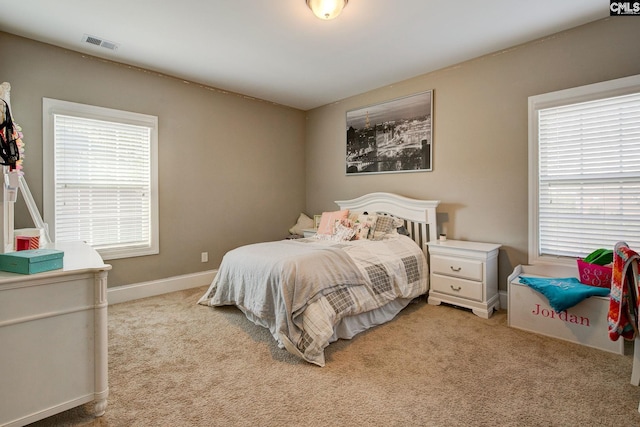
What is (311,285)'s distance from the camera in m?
2.33

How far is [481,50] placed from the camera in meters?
3.20

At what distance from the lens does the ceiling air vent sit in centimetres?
288

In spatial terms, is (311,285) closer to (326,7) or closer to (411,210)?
(411,210)

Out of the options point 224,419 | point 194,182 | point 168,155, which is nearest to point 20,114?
point 168,155

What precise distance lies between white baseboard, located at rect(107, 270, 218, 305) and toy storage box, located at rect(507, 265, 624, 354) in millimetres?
3527

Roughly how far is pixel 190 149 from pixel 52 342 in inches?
114

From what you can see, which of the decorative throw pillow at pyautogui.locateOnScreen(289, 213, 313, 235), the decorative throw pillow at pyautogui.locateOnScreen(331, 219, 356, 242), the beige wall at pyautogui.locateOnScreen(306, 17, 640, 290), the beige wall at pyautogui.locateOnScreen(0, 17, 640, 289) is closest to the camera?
the beige wall at pyautogui.locateOnScreen(306, 17, 640, 290)

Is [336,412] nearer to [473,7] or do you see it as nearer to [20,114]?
[473,7]

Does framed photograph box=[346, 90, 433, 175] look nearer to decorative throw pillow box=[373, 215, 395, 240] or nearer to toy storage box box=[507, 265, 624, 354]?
decorative throw pillow box=[373, 215, 395, 240]

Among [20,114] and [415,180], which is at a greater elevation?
[20,114]

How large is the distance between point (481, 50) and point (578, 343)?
9.29 feet

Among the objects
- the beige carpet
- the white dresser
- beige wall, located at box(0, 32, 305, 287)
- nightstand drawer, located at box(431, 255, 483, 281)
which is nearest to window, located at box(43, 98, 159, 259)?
beige wall, located at box(0, 32, 305, 287)

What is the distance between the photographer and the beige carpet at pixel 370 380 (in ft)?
5.30

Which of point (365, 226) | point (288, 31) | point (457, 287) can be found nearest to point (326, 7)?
point (288, 31)
